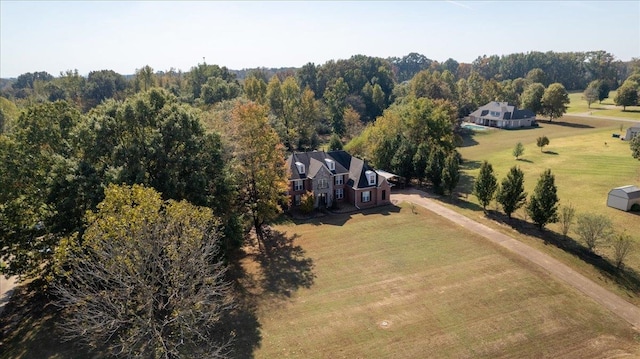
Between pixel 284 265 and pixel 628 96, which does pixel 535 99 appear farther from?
pixel 284 265

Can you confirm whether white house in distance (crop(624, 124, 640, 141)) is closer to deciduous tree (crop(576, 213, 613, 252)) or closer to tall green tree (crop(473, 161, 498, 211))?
tall green tree (crop(473, 161, 498, 211))

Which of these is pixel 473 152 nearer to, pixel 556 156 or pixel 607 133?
pixel 556 156

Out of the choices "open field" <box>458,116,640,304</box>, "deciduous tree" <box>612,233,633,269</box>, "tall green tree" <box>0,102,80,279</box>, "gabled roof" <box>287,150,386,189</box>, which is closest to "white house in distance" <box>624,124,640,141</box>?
Answer: "open field" <box>458,116,640,304</box>

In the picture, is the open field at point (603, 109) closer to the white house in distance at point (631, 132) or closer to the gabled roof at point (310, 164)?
the white house in distance at point (631, 132)

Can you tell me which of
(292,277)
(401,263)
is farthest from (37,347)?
(401,263)

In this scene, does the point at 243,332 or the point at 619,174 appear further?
the point at 619,174

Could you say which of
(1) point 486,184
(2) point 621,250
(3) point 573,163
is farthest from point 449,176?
(3) point 573,163

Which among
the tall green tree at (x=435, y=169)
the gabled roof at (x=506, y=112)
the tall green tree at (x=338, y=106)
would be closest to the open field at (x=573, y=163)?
the tall green tree at (x=435, y=169)
